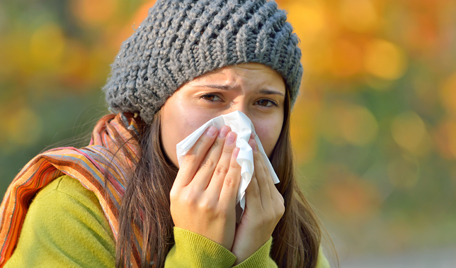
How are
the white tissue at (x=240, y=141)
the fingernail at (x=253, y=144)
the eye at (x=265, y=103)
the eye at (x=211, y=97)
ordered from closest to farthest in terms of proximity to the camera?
the white tissue at (x=240, y=141) → the fingernail at (x=253, y=144) → the eye at (x=211, y=97) → the eye at (x=265, y=103)

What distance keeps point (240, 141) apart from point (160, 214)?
Result: 0.54 metres

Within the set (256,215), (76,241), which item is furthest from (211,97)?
(76,241)

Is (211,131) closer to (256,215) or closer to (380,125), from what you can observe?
(256,215)

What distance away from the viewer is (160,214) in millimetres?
2172

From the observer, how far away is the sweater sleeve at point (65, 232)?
6.04 ft

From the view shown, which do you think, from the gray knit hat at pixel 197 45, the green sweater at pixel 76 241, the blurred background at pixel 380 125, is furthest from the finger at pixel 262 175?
the blurred background at pixel 380 125

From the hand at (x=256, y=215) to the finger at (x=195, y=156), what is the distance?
7.2 inches

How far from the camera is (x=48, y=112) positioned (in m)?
4.95

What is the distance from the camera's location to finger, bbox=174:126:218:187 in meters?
2.03

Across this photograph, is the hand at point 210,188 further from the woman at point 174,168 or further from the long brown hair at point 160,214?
the long brown hair at point 160,214

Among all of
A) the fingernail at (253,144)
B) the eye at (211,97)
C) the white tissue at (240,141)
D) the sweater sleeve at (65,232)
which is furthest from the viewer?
the eye at (211,97)

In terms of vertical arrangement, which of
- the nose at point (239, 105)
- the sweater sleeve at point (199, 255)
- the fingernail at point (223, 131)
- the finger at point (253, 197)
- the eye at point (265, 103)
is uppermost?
the nose at point (239, 105)

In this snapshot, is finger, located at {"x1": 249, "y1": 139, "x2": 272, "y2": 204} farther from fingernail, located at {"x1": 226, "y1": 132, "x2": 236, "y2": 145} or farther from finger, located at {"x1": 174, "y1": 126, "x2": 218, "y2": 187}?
finger, located at {"x1": 174, "y1": 126, "x2": 218, "y2": 187}

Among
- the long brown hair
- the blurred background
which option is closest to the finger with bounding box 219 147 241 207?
the long brown hair
